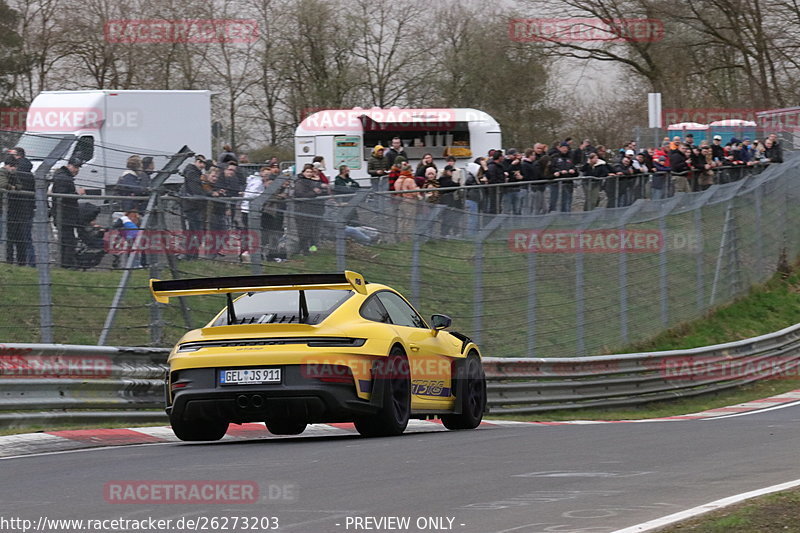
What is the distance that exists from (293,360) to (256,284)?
2.25ft

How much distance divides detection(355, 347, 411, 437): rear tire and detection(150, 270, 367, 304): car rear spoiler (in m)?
0.75

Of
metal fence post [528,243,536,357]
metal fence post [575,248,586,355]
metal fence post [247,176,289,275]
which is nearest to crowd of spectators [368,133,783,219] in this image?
metal fence post [575,248,586,355]

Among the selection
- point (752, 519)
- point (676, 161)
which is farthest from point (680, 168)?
point (752, 519)

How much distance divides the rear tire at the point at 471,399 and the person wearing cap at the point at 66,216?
3.94 meters

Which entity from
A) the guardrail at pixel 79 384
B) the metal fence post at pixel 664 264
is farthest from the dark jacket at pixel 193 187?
the metal fence post at pixel 664 264

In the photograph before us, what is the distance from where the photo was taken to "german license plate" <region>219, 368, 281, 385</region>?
10.7 meters

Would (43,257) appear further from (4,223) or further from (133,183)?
(133,183)

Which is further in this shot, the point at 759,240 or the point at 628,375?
the point at 759,240

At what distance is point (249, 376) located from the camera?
1070cm

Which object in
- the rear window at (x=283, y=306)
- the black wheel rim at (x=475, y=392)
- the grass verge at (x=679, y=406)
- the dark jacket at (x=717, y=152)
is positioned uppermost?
the dark jacket at (x=717, y=152)

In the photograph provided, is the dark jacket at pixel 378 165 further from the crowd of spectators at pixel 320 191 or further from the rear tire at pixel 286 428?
the rear tire at pixel 286 428

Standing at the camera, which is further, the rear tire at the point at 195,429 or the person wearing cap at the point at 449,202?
the person wearing cap at the point at 449,202

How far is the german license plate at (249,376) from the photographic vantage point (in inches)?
420

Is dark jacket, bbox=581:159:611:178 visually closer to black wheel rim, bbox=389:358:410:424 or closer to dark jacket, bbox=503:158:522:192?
dark jacket, bbox=503:158:522:192
